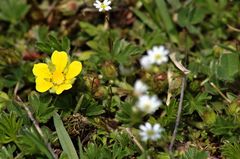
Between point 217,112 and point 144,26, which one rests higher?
point 144,26

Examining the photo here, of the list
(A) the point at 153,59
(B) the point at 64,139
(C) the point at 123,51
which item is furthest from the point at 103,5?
(B) the point at 64,139

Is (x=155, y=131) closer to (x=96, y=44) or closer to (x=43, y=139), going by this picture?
(x=43, y=139)

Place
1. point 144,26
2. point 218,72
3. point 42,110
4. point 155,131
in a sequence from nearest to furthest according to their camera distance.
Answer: point 155,131 → point 42,110 → point 218,72 → point 144,26

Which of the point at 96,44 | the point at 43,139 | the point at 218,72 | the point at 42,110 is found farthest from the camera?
the point at 96,44

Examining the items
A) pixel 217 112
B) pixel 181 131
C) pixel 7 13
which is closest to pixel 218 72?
pixel 217 112

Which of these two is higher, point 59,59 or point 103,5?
point 103,5

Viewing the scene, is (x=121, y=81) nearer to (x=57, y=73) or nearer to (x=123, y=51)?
(x=123, y=51)
